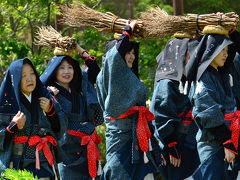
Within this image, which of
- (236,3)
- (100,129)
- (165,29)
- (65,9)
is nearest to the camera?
(165,29)

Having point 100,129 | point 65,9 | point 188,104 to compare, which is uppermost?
point 65,9

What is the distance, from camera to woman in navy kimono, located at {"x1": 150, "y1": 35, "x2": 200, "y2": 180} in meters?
5.33

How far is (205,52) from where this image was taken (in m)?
4.64

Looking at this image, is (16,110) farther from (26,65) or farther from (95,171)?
(95,171)

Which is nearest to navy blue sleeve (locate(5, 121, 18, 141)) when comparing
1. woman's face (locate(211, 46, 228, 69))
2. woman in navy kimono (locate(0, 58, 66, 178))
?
woman in navy kimono (locate(0, 58, 66, 178))

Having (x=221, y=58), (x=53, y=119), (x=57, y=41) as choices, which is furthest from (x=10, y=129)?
(x=221, y=58)

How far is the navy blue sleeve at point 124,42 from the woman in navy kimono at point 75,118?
1.17 meters

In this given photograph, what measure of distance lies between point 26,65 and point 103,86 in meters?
0.89

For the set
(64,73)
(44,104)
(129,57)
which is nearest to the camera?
(44,104)

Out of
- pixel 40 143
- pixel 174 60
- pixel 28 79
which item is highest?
pixel 174 60

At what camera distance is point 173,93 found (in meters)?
5.34

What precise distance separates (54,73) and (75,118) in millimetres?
649

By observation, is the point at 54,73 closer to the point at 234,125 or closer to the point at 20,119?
the point at 20,119

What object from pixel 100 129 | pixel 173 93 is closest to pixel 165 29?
pixel 173 93
